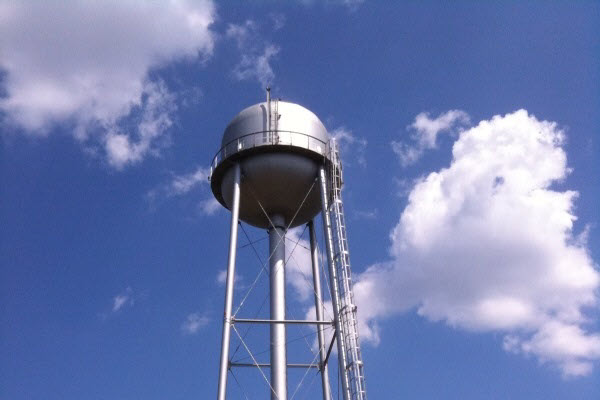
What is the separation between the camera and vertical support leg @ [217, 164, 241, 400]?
15.0 meters

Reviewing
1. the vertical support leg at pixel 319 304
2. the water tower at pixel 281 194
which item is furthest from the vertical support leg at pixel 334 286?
the vertical support leg at pixel 319 304

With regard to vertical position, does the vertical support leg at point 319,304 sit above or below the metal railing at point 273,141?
below

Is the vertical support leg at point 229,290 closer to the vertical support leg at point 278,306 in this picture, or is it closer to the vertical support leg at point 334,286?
the vertical support leg at point 278,306

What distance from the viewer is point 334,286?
16.4 meters

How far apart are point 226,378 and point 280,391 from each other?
212cm

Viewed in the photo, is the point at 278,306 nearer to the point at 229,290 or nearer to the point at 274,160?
the point at 229,290

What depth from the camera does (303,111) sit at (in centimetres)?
1908

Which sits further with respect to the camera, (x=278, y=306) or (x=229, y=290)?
(x=278, y=306)

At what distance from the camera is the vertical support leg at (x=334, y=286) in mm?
15023

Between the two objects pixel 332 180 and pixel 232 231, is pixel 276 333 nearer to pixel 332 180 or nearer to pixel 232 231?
pixel 232 231

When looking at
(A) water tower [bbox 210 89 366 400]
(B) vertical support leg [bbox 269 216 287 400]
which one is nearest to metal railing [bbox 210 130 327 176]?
(A) water tower [bbox 210 89 366 400]

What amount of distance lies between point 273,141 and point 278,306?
4395mm

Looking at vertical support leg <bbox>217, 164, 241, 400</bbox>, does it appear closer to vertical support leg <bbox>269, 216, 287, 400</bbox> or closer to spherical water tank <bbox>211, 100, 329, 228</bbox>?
spherical water tank <bbox>211, 100, 329, 228</bbox>

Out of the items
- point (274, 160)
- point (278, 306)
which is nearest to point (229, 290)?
point (278, 306)
